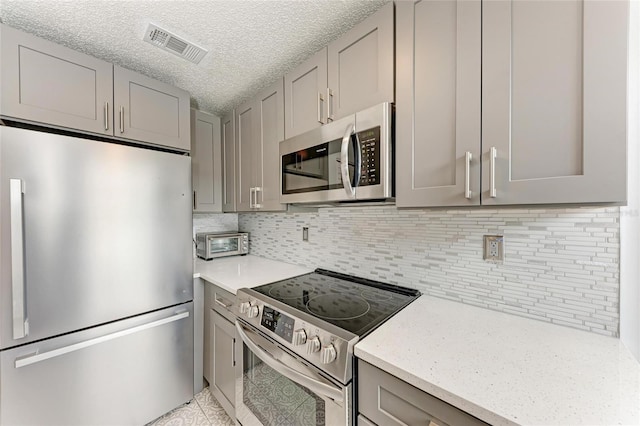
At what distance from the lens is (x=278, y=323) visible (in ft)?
3.57

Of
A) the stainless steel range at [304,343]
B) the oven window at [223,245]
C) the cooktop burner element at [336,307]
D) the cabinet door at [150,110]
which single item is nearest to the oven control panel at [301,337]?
the stainless steel range at [304,343]

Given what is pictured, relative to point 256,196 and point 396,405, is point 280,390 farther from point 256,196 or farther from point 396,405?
point 256,196

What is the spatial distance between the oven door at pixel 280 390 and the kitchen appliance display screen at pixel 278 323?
66mm

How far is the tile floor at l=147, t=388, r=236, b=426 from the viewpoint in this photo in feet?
5.04

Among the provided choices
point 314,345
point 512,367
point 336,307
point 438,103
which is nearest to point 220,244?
point 336,307

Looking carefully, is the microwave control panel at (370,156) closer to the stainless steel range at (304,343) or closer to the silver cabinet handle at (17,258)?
the stainless steel range at (304,343)

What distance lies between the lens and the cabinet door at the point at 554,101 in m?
0.61

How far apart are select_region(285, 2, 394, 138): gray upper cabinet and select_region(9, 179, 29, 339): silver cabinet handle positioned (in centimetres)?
131

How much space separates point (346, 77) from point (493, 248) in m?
1.05

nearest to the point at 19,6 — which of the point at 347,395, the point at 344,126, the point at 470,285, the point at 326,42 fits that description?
the point at 326,42

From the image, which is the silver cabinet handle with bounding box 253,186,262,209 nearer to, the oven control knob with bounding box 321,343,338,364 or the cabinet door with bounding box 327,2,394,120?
the cabinet door with bounding box 327,2,394,120

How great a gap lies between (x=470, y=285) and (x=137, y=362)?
1913 millimetres

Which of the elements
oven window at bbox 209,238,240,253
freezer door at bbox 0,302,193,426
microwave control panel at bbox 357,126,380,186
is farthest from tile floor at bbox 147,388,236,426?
microwave control panel at bbox 357,126,380,186

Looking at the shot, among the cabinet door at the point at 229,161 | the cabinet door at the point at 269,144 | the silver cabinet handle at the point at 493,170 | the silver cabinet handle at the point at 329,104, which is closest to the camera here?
the silver cabinet handle at the point at 493,170
